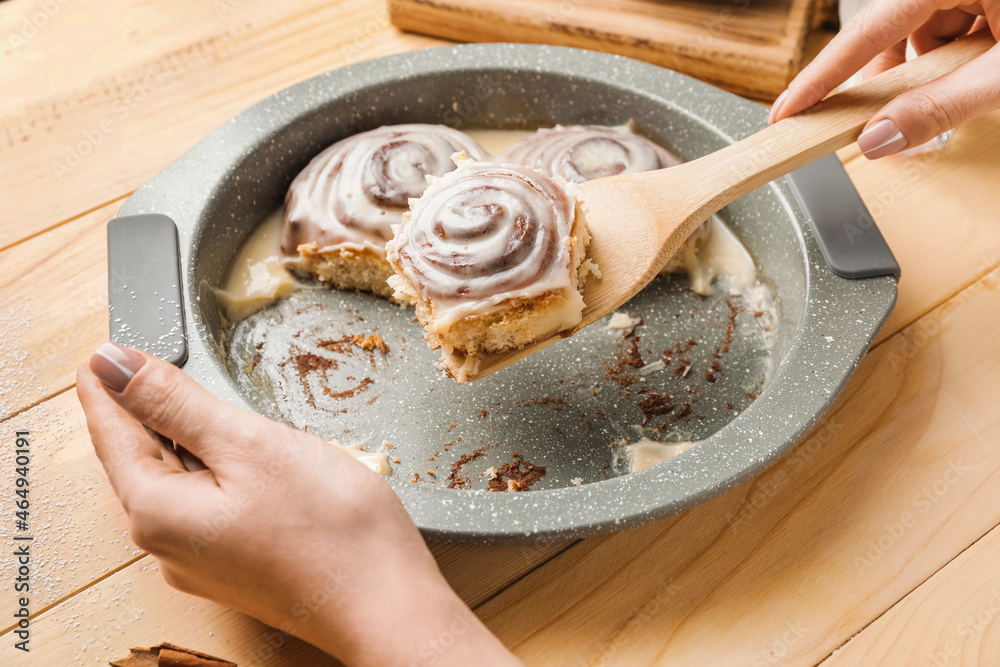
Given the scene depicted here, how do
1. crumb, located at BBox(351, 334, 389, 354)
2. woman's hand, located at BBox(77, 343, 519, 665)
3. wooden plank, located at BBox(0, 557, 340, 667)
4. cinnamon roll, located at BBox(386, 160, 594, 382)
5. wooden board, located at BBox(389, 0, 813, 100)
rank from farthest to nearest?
wooden board, located at BBox(389, 0, 813, 100) < crumb, located at BBox(351, 334, 389, 354) < cinnamon roll, located at BBox(386, 160, 594, 382) < wooden plank, located at BBox(0, 557, 340, 667) < woman's hand, located at BBox(77, 343, 519, 665)

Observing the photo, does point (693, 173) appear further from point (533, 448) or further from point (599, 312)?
point (533, 448)

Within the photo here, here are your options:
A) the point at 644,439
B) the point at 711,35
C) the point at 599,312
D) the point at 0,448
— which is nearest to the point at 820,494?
the point at 644,439

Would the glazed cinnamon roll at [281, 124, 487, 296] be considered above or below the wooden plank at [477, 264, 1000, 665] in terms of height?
above

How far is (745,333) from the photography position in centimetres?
138

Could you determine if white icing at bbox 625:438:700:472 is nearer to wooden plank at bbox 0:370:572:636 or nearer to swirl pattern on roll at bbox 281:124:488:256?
wooden plank at bbox 0:370:572:636

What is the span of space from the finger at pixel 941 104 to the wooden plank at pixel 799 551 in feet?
1.34

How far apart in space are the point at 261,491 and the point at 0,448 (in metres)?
0.61

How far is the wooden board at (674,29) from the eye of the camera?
1.68 metres

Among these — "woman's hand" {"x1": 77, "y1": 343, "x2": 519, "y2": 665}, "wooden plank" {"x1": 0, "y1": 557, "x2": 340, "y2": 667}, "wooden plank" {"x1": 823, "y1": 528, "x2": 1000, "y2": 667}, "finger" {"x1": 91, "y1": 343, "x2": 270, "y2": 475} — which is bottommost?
"wooden plank" {"x1": 0, "y1": 557, "x2": 340, "y2": 667}

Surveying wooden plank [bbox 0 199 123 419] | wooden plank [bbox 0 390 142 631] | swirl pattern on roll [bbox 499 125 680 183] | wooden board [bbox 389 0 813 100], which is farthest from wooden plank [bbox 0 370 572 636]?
wooden board [bbox 389 0 813 100]

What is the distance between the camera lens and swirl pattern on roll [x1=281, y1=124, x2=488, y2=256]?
139 centimetres

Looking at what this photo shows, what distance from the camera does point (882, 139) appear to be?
1.11m

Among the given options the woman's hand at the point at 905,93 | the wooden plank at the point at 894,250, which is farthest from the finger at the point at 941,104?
the wooden plank at the point at 894,250

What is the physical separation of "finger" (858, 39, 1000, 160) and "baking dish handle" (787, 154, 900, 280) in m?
0.19
